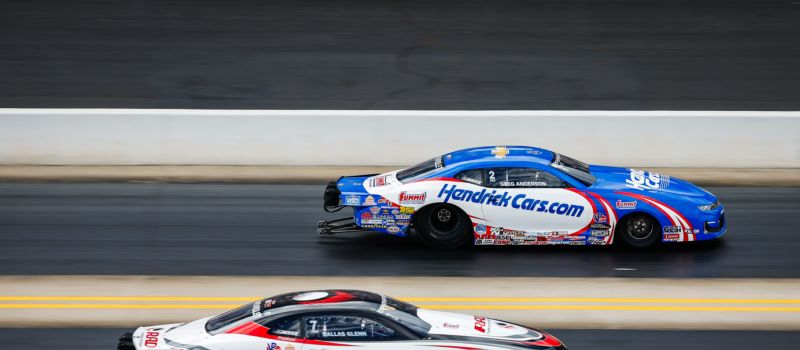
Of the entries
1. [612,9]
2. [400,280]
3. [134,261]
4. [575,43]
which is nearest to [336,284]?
[400,280]

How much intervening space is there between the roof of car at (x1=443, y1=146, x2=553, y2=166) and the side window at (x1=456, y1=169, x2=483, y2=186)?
0.18 meters

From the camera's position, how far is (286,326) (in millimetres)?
8125

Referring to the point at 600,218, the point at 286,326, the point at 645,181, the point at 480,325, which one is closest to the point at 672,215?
the point at 645,181

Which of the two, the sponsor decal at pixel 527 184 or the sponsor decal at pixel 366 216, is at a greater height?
the sponsor decal at pixel 527 184

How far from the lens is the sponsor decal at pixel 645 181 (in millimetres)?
12648

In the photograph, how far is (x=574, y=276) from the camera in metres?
11.7

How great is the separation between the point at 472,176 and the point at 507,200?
54 centimetres

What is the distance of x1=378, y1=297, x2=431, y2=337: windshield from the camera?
8281 millimetres

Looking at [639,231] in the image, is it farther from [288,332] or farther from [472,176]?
[288,332]

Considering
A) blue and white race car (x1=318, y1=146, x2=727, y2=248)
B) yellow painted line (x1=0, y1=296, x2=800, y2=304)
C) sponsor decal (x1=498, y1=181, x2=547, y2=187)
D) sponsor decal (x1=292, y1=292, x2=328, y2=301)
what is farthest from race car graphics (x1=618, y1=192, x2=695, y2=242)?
sponsor decal (x1=292, y1=292, x2=328, y2=301)

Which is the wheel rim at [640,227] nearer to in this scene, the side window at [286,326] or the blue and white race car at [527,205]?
the blue and white race car at [527,205]

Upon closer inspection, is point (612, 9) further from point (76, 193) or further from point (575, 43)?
point (76, 193)

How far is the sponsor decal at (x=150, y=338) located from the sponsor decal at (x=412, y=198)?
487 centimetres

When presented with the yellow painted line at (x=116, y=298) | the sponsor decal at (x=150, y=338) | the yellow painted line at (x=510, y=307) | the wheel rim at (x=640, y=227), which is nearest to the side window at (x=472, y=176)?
the wheel rim at (x=640, y=227)
